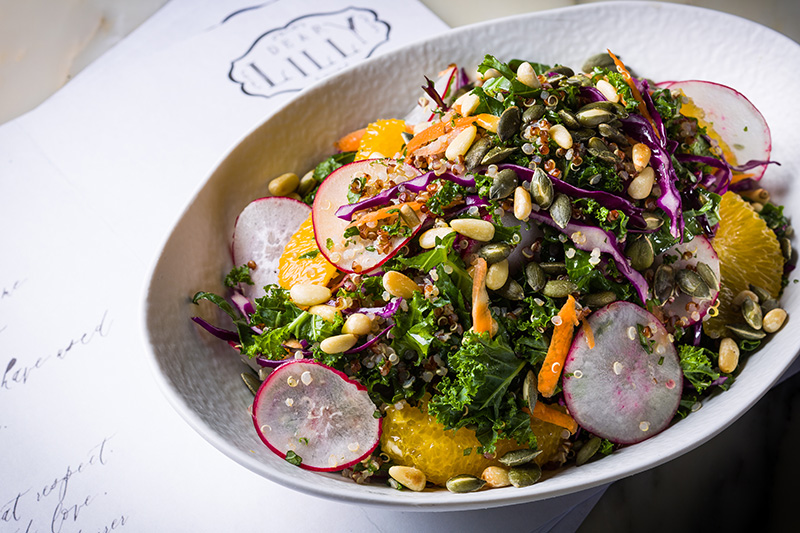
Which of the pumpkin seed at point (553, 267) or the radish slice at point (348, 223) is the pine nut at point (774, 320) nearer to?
the pumpkin seed at point (553, 267)

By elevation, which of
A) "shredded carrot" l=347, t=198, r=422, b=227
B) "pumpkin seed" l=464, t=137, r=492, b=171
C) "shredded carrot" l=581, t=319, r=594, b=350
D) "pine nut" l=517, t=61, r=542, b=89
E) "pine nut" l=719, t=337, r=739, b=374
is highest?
"pine nut" l=517, t=61, r=542, b=89

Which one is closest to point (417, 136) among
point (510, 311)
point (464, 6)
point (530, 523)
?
point (510, 311)

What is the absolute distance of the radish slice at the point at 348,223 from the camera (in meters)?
1.82

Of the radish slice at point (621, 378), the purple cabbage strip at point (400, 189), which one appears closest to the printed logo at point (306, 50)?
the purple cabbage strip at point (400, 189)

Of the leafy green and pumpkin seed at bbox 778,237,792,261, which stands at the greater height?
the leafy green

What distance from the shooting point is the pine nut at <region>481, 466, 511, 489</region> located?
168 centimetres

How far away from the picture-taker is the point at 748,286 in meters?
2.04

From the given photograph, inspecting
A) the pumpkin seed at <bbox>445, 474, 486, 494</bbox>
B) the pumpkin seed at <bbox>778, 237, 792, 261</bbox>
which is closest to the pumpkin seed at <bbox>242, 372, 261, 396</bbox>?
the pumpkin seed at <bbox>445, 474, 486, 494</bbox>

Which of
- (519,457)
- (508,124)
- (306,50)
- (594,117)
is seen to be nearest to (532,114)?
(508,124)

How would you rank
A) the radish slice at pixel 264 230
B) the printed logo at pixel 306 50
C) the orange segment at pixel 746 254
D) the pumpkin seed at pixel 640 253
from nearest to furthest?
the pumpkin seed at pixel 640 253, the orange segment at pixel 746 254, the radish slice at pixel 264 230, the printed logo at pixel 306 50

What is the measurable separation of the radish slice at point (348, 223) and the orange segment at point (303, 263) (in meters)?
0.07

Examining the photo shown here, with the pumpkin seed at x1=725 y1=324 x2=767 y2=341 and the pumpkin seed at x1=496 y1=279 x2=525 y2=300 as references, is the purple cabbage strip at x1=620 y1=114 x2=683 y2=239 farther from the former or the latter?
the pumpkin seed at x1=496 y1=279 x2=525 y2=300

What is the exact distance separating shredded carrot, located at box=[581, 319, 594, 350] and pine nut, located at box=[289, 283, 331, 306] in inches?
28.5

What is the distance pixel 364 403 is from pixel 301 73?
1.96 m
